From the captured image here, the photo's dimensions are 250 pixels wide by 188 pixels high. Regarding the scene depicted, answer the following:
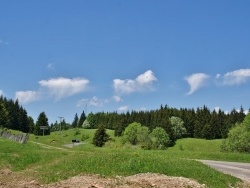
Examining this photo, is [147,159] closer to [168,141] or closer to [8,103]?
[168,141]

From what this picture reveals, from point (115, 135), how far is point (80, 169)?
179 m

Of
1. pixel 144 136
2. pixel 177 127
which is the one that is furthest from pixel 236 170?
pixel 177 127

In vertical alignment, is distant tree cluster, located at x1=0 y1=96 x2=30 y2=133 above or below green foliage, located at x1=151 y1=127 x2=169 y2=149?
above

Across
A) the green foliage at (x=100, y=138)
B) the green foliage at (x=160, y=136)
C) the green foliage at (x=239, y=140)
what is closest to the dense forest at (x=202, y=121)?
the green foliage at (x=160, y=136)

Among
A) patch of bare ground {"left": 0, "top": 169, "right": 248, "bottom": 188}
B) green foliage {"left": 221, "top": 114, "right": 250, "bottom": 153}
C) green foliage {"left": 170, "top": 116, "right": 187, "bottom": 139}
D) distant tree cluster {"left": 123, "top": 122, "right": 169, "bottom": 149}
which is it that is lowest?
patch of bare ground {"left": 0, "top": 169, "right": 248, "bottom": 188}

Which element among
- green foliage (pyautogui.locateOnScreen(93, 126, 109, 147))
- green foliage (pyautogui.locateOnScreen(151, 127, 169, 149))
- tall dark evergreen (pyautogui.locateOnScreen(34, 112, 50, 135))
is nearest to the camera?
green foliage (pyautogui.locateOnScreen(93, 126, 109, 147))

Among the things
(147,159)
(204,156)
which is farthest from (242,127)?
(147,159)

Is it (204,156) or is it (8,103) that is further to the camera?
(8,103)

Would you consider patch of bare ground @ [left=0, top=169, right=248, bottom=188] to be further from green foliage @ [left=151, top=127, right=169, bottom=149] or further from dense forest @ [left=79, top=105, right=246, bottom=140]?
dense forest @ [left=79, top=105, right=246, bottom=140]

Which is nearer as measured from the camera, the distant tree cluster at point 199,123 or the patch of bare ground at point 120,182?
the patch of bare ground at point 120,182

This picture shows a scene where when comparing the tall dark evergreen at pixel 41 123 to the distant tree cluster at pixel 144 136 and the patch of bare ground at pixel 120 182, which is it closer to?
the distant tree cluster at pixel 144 136

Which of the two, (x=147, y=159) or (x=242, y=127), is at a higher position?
(x=242, y=127)

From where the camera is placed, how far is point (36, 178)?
66.8 feet

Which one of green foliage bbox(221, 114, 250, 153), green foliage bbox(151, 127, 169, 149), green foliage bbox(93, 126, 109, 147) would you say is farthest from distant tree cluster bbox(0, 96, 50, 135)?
green foliage bbox(221, 114, 250, 153)
